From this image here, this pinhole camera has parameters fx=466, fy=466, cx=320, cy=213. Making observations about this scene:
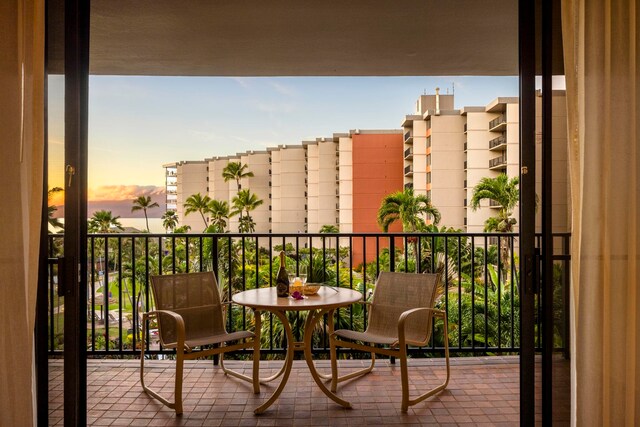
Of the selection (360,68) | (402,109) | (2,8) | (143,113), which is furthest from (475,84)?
(2,8)

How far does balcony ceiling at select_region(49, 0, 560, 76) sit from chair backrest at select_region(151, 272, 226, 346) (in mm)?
1782

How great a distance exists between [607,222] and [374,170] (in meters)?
48.2

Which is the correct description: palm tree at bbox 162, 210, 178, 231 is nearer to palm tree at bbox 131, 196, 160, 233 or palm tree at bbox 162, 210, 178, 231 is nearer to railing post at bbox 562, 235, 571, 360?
palm tree at bbox 131, 196, 160, 233

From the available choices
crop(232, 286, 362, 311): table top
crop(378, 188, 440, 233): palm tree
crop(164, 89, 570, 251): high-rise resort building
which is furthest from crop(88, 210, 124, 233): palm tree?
crop(232, 286, 362, 311): table top

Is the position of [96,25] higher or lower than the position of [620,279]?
higher

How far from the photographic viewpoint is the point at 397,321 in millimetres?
3467

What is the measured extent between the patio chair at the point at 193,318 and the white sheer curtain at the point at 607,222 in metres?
2.19

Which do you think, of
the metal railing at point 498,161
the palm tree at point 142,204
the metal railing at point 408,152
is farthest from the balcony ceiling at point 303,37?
the metal railing at point 408,152

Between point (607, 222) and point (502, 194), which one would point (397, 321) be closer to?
point (607, 222)

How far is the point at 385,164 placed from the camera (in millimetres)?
49500

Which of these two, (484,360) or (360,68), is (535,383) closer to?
(484,360)

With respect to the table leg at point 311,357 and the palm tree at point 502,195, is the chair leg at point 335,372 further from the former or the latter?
the palm tree at point 502,195

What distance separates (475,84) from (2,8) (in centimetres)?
4417

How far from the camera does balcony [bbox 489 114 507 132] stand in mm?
41312
